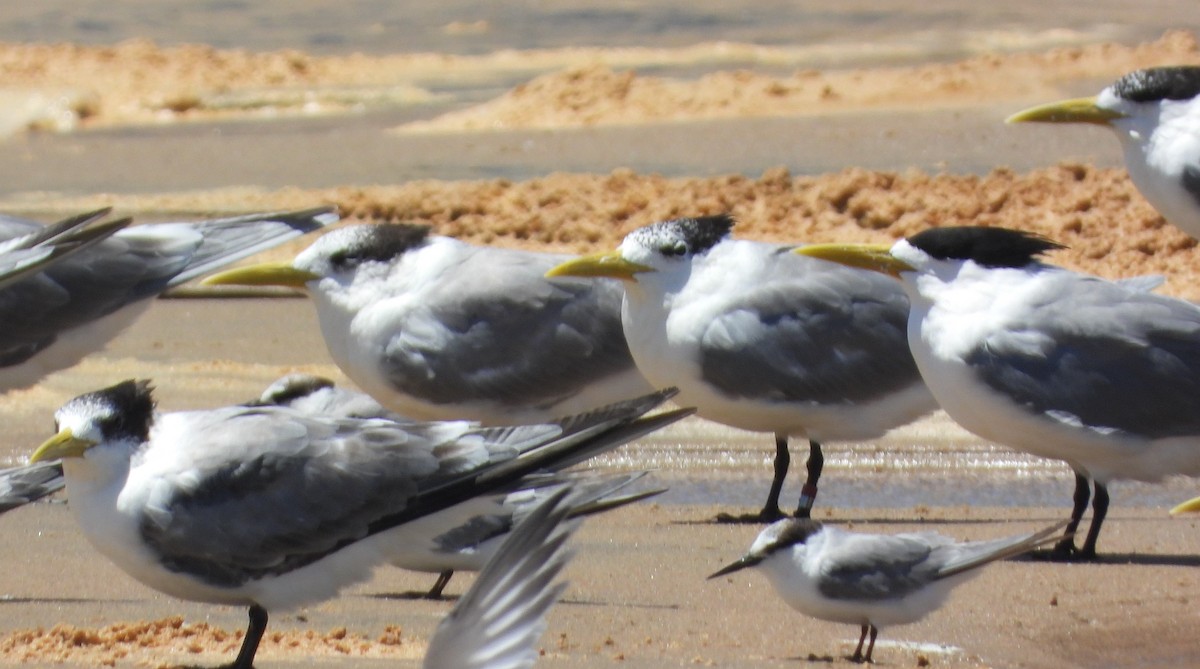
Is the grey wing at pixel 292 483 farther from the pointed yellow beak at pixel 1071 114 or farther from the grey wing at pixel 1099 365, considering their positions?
the pointed yellow beak at pixel 1071 114

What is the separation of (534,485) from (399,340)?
6.60 feet

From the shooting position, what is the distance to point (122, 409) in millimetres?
4848

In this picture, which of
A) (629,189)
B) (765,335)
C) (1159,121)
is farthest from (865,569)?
(629,189)

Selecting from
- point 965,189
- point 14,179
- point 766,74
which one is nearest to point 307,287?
point 965,189

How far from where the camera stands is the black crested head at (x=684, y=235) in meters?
6.89

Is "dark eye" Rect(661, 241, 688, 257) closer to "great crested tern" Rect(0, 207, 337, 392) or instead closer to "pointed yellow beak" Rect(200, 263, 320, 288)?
"pointed yellow beak" Rect(200, 263, 320, 288)

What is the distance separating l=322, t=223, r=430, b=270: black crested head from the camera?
7062 millimetres

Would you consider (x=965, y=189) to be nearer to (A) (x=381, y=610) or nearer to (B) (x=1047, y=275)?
(B) (x=1047, y=275)

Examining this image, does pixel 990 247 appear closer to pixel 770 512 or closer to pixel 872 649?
pixel 770 512

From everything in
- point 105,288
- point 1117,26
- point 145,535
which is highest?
point 145,535

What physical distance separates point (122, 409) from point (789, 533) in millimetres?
1686

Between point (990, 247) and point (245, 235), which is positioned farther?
point (245, 235)

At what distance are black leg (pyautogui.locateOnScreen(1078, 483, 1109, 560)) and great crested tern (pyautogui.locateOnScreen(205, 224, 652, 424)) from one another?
5.77ft

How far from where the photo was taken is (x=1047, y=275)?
6.20 m
